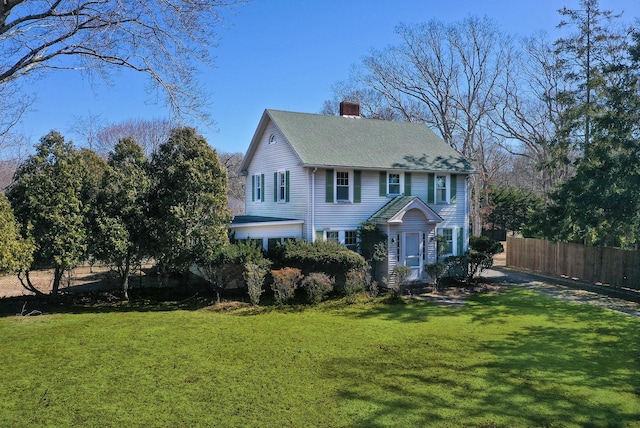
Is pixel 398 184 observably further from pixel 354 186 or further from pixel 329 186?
pixel 329 186

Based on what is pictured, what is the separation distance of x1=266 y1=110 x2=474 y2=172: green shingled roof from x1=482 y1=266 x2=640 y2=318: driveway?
5.86 metres

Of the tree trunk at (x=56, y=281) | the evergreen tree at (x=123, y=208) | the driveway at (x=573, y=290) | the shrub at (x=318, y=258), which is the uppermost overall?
the evergreen tree at (x=123, y=208)

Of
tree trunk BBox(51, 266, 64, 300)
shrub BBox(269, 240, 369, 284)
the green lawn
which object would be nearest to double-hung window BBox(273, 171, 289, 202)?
shrub BBox(269, 240, 369, 284)

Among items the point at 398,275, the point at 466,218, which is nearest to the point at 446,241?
the point at 466,218

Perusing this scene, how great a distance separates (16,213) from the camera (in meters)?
13.1

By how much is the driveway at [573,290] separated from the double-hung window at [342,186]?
8.50m

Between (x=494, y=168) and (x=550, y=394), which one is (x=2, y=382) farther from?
(x=494, y=168)

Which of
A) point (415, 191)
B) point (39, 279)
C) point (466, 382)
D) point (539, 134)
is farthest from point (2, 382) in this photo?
point (539, 134)

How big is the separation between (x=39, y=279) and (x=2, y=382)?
1393 cm

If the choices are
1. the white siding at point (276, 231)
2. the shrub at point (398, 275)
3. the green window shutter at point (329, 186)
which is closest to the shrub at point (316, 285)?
the shrub at point (398, 275)

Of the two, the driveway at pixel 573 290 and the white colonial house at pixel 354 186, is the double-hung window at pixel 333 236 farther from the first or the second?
the driveway at pixel 573 290

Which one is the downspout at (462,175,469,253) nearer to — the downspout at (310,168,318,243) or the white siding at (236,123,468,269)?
the white siding at (236,123,468,269)

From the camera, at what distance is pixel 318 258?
15641 mm

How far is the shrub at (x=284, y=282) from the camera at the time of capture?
14670 millimetres
